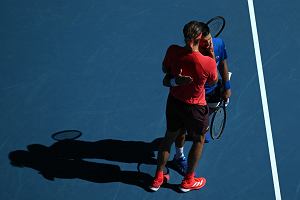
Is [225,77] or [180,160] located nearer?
[225,77]

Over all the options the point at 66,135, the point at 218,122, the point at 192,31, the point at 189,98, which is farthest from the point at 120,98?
the point at 192,31

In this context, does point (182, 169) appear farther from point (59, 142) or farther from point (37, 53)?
point (37, 53)

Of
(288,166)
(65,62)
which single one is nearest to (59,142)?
(65,62)

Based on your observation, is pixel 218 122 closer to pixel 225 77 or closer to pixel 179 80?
pixel 225 77

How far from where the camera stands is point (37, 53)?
27.0 ft

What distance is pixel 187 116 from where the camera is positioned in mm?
5902

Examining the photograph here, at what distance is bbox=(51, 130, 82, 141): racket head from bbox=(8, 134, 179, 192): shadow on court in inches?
2.4

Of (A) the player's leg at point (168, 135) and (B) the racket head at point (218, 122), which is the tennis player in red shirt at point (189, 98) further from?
(B) the racket head at point (218, 122)

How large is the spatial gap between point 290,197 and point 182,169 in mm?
1380

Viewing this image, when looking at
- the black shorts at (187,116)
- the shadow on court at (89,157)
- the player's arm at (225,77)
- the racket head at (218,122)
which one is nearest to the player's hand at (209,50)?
the player's arm at (225,77)

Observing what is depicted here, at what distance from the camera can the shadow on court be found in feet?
22.2

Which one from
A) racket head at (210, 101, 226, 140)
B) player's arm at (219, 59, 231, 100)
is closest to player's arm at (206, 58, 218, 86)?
player's arm at (219, 59, 231, 100)

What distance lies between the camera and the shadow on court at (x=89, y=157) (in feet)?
22.2

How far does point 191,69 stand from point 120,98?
2.27 metres
